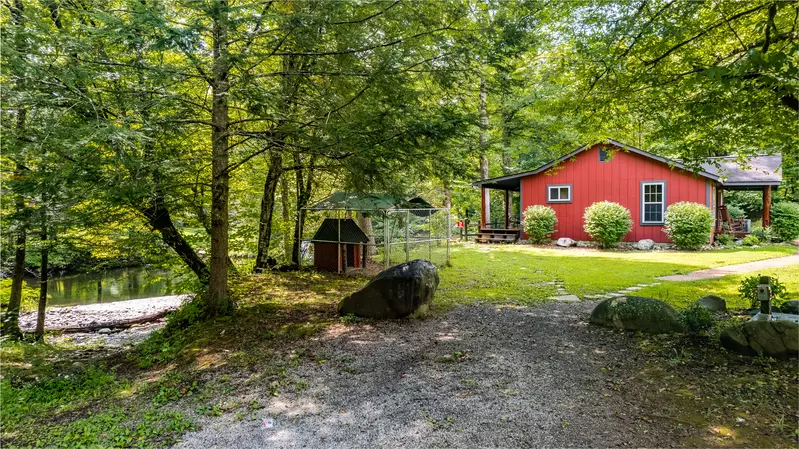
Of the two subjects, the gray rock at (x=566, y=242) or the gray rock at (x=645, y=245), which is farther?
the gray rock at (x=566, y=242)

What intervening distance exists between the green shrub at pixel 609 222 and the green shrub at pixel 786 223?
246 inches

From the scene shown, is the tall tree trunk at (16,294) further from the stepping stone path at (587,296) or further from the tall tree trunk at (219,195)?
the stepping stone path at (587,296)

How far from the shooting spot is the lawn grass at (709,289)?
6352 millimetres

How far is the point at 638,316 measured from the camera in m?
4.96

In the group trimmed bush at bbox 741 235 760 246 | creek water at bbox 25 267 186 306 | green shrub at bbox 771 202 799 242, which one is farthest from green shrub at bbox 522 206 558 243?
creek water at bbox 25 267 186 306

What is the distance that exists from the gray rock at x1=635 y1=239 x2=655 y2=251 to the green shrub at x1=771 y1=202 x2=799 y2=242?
215 inches

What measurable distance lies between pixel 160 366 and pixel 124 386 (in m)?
0.54

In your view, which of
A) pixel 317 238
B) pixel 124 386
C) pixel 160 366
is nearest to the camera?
pixel 124 386

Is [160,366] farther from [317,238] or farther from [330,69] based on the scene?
[317,238]

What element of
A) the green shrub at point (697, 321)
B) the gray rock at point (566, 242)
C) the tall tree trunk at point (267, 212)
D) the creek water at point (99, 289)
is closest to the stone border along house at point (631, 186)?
the gray rock at point (566, 242)

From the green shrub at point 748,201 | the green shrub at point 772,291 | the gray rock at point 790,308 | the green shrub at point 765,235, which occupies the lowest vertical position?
the gray rock at point 790,308

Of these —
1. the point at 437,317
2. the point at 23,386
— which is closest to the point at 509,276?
the point at 437,317

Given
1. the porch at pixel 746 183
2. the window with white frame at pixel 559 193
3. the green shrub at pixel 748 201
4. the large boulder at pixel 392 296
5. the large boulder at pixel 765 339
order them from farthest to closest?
the green shrub at pixel 748 201
the window with white frame at pixel 559 193
the porch at pixel 746 183
the large boulder at pixel 392 296
the large boulder at pixel 765 339

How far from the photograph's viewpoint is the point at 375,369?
166 inches
